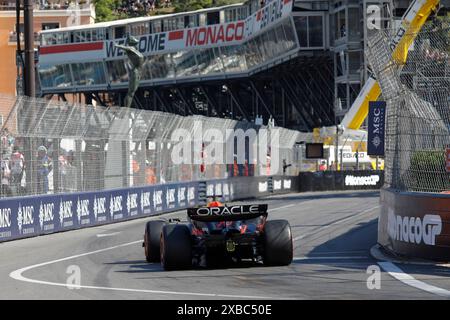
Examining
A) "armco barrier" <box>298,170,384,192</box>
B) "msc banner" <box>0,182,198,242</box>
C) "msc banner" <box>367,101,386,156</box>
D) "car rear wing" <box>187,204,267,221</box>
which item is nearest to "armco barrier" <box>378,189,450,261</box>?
"car rear wing" <box>187,204,267,221</box>

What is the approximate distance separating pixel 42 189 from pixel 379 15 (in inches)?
1545

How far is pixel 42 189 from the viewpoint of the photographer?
23734 millimetres

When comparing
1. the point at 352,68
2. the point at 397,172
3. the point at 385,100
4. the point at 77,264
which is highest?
the point at 352,68

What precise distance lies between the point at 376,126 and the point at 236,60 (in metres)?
56.7

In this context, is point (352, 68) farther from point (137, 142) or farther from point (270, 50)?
point (137, 142)

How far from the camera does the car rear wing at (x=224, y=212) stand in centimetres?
1509

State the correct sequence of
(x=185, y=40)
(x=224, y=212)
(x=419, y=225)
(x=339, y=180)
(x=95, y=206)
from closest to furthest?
1. (x=224, y=212)
2. (x=419, y=225)
3. (x=95, y=206)
4. (x=339, y=180)
5. (x=185, y=40)

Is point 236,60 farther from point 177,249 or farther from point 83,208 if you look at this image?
point 177,249

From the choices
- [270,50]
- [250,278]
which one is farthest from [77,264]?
[270,50]

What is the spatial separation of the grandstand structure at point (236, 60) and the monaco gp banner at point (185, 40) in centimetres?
8

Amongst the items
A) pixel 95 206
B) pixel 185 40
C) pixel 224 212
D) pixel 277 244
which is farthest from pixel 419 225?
pixel 185 40

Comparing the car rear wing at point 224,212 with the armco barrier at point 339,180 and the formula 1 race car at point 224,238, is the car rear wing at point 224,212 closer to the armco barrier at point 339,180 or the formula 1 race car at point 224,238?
the formula 1 race car at point 224,238

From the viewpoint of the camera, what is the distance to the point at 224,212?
15.1 metres

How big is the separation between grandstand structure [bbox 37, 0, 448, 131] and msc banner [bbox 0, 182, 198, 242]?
27705 mm
